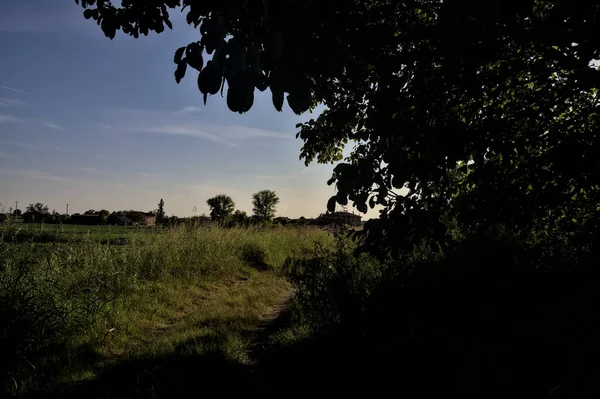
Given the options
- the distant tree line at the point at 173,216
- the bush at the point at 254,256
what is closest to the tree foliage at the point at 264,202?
the distant tree line at the point at 173,216

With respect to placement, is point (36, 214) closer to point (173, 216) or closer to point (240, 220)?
point (173, 216)

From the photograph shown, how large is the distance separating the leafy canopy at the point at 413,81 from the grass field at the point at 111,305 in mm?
3024

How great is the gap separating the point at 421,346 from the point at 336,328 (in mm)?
1584

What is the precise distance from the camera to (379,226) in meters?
2.83

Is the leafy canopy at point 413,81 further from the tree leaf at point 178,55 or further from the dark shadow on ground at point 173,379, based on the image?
the dark shadow on ground at point 173,379

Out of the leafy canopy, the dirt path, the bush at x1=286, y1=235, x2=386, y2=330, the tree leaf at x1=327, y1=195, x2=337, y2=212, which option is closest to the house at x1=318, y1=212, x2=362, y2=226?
the bush at x1=286, y1=235, x2=386, y2=330

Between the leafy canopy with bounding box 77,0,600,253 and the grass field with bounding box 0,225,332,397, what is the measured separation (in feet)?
9.92

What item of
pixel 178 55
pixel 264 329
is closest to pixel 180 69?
pixel 178 55

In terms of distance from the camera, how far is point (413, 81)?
112 inches

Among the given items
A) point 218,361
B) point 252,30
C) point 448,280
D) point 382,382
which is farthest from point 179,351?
point 252,30

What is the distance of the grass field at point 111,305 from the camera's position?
4.20m

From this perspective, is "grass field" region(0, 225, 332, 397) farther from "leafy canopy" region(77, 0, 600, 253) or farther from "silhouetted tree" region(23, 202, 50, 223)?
"leafy canopy" region(77, 0, 600, 253)

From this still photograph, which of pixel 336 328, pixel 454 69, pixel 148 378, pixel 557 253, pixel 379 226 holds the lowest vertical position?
pixel 148 378

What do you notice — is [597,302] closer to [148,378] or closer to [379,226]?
[379,226]
